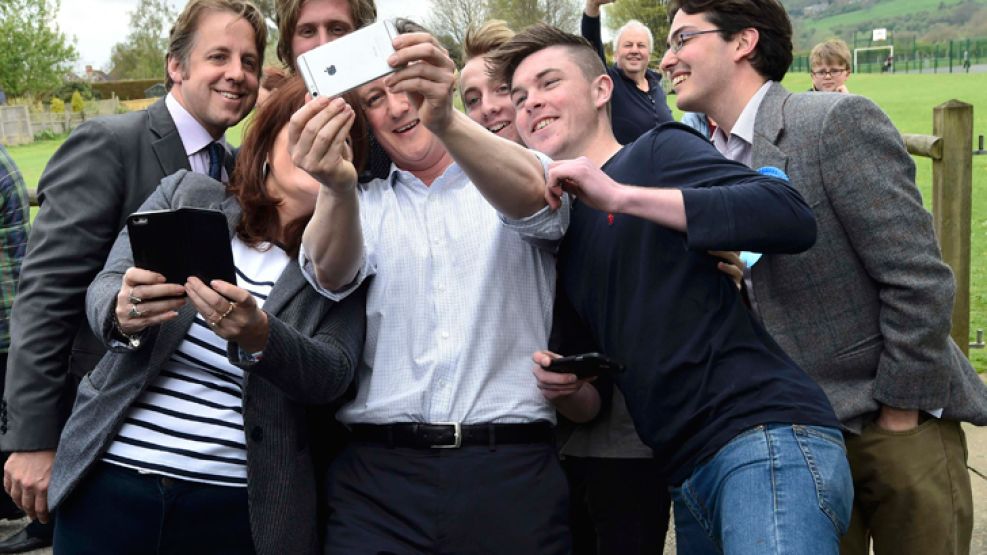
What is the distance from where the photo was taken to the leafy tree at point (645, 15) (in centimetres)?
6356

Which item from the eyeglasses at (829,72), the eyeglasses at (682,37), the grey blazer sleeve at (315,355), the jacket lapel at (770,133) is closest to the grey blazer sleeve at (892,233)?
the jacket lapel at (770,133)

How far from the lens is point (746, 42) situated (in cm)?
288

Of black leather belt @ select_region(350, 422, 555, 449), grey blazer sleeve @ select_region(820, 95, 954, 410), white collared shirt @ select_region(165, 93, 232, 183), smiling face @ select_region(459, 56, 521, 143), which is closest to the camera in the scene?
Result: black leather belt @ select_region(350, 422, 555, 449)

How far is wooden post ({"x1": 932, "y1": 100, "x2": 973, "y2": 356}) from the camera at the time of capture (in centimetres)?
464

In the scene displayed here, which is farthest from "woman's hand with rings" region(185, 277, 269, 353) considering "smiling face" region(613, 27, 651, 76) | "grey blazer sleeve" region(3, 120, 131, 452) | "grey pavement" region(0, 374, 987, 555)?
"smiling face" region(613, 27, 651, 76)

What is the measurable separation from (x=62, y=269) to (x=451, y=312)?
3.89 ft

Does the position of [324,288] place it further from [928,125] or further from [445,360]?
[928,125]

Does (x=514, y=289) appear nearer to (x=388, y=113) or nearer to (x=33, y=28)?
(x=388, y=113)

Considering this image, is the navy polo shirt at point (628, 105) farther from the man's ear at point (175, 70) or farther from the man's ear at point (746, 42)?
the man's ear at point (175, 70)

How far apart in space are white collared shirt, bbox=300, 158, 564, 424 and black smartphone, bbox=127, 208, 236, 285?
1.09ft

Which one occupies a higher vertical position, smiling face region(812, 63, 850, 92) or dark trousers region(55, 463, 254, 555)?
dark trousers region(55, 463, 254, 555)

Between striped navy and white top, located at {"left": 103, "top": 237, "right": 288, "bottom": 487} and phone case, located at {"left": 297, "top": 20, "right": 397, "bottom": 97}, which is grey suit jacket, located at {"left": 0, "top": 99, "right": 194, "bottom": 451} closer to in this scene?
striped navy and white top, located at {"left": 103, "top": 237, "right": 288, "bottom": 487}

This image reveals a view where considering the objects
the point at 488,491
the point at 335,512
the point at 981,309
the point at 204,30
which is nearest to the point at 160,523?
the point at 335,512

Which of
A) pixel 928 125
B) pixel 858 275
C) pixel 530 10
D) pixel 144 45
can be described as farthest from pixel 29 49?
pixel 858 275
